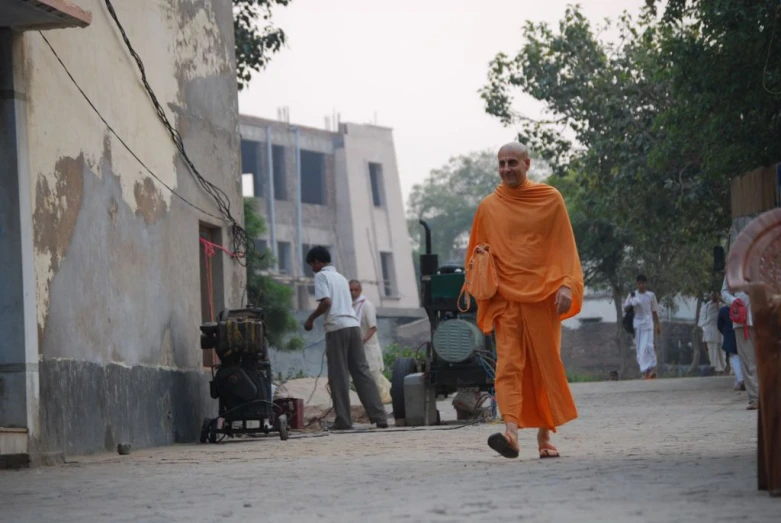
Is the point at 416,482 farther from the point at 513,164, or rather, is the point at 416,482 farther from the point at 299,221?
the point at 299,221

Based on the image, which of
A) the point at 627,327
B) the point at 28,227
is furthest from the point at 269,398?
the point at 627,327

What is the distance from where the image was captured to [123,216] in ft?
39.1

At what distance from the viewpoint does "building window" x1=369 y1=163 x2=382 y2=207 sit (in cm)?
Result: 5644

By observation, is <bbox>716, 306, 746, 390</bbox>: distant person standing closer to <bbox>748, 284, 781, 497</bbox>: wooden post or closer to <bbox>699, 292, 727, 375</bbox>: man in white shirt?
<bbox>699, 292, 727, 375</bbox>: man in white shirt

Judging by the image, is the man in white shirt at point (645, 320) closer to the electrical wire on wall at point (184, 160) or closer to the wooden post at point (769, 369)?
the electrical wire on wall at point (184, 160)

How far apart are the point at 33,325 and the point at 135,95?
347 cm

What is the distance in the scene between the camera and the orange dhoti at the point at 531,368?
9.16m

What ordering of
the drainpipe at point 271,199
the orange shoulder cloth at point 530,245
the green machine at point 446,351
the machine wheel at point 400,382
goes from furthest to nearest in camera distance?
the drainpipe at point 271,199 → the machine wheel at point 400,382 → the green machine at point 446,351 → the orange shoulder cloth at point 530,245

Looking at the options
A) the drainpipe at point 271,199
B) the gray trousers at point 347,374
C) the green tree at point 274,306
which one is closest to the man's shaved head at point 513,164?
the gray trousers at point 347,374

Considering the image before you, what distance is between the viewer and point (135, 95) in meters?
12.5

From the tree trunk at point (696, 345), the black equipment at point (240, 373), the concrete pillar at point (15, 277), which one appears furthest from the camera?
the tree trunk at point (696, 345)

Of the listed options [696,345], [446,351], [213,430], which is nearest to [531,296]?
[213,430]

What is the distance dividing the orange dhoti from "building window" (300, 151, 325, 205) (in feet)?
149

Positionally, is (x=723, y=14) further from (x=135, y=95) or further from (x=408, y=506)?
(x=408, y=506)
